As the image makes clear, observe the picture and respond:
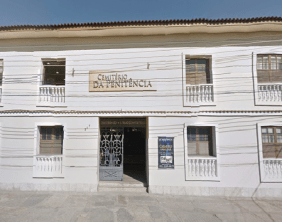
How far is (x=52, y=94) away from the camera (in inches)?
258

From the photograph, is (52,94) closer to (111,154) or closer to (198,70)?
(111,154)

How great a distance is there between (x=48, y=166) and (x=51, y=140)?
3.30 ft

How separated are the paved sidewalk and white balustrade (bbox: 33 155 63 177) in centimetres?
67

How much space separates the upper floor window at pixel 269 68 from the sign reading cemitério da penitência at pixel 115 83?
14.1 feet

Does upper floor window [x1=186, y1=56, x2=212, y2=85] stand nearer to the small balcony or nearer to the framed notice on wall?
the framed notice on wall

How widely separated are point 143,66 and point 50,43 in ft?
13.3

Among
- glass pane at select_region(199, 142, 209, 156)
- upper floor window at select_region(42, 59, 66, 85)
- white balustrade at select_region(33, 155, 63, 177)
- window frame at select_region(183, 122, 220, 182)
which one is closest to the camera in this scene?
window frame at select_region(183, 122, 220, 182)

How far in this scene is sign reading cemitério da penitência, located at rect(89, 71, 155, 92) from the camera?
6422mm

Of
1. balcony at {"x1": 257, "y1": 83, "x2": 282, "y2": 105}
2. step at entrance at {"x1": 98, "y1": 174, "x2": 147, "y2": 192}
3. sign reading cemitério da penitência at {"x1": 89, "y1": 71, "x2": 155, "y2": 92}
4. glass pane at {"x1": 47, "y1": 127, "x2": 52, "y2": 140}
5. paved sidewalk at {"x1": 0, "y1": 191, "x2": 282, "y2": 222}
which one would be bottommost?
paved sidewalk at {"x1": 0, "y1": 191, "x2": 282, "y2": 222}

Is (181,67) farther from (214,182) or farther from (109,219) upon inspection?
(109,219)

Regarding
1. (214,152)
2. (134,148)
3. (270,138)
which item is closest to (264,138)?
(270,138)

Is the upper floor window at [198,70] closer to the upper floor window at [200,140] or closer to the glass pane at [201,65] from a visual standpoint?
the glass pane at [201,65]

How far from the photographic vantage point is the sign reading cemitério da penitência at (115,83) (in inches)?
253

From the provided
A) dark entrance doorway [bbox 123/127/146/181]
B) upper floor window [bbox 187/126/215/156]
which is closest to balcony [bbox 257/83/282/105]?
upper floor window [bbox 187/126/215/156]
